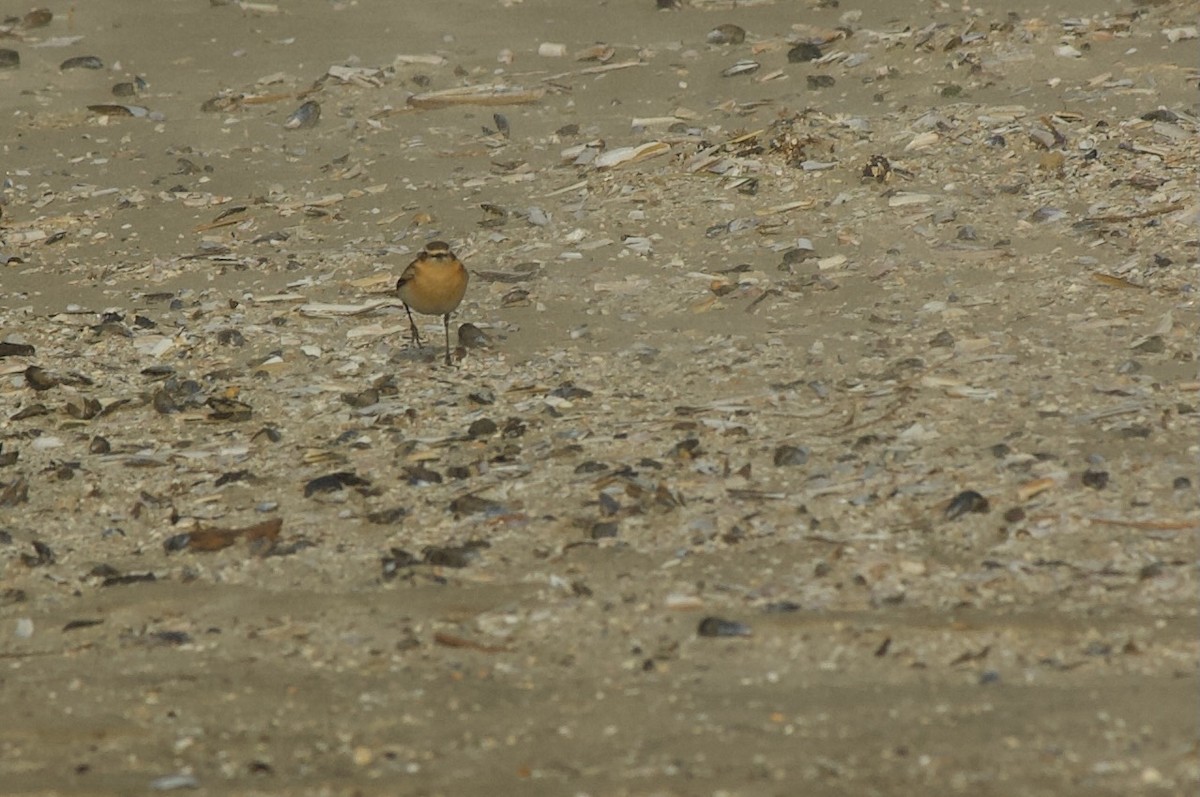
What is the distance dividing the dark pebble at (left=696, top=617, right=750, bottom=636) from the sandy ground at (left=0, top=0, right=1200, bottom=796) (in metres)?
0.02

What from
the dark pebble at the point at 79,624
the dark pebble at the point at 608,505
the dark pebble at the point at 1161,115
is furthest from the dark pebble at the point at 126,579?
the dark pebble at the point at 1161,115

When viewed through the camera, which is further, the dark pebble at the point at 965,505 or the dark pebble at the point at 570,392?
the dark pebble at the point at 570,392

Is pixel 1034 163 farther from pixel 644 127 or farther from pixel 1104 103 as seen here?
pixel 644 127

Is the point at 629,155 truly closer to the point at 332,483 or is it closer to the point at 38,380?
the point at 38,380

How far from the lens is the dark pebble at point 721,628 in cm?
494

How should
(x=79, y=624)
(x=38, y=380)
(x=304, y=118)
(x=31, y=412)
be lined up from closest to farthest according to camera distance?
(x=79, y=624) < (x=31, y=412) < (x=38, y=380) < (x=304, y=118)

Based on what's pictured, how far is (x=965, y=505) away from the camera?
5520 millimetres

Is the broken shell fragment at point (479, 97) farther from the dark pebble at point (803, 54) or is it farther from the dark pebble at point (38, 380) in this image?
the dark pebble at point (38, 380)

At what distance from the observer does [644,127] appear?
32.5ft

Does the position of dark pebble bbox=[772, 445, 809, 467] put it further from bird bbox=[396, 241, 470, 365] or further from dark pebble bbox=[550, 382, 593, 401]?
bird bbox=[396, 241, 470, 365]

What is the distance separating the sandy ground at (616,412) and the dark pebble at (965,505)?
0.10 feet

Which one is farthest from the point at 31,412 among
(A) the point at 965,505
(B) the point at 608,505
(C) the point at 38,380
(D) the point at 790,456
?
(A) the point at 965,505

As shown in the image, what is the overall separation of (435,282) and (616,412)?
1198mm

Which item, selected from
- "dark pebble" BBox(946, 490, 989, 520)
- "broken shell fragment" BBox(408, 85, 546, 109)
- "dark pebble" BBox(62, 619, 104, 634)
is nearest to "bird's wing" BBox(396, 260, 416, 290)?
"dark pebble" BBox(62, 619, 104, 634)
